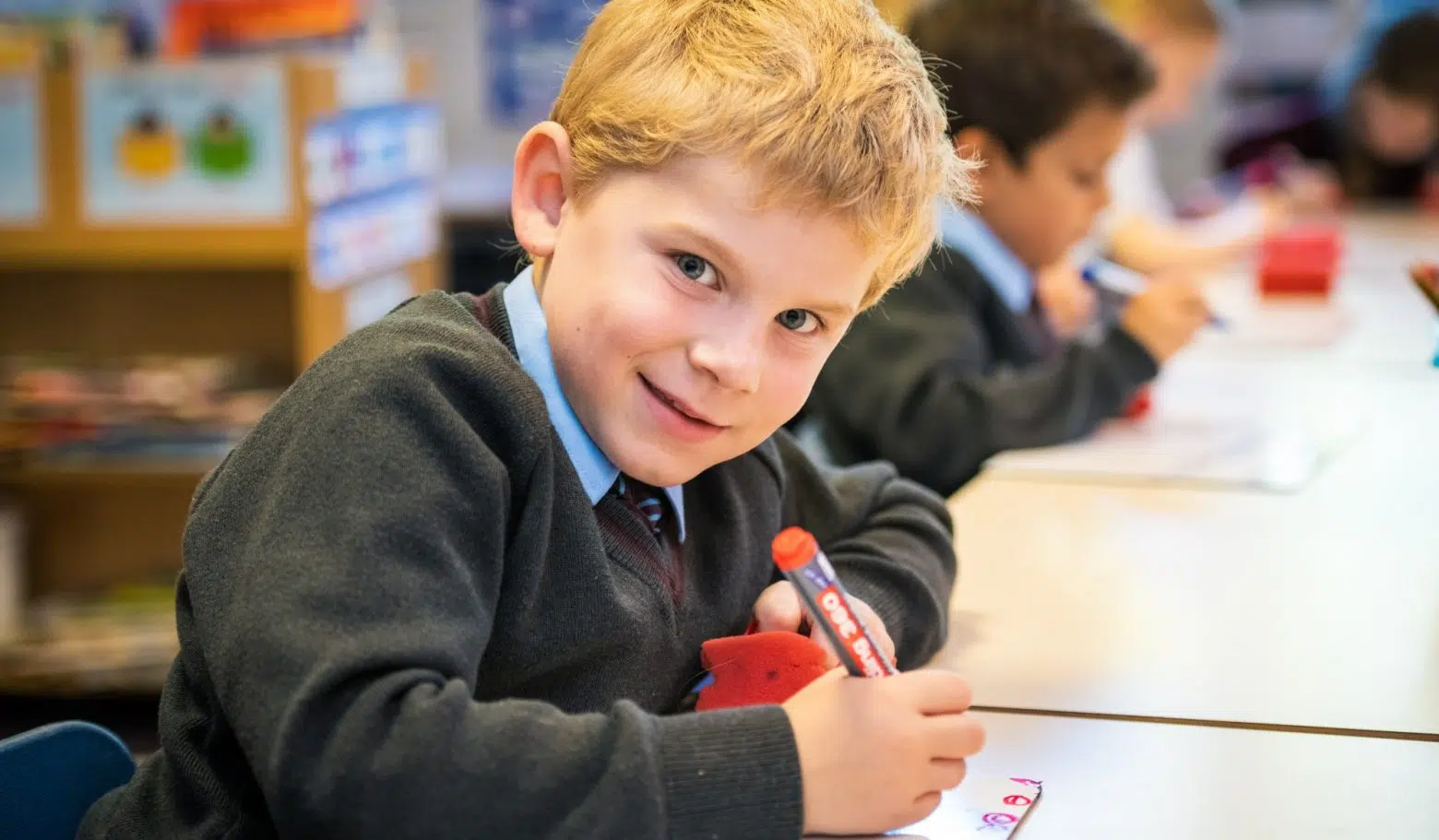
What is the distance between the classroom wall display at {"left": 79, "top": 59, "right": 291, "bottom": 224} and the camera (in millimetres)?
2250

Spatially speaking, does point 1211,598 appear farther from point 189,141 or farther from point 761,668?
point 189,141

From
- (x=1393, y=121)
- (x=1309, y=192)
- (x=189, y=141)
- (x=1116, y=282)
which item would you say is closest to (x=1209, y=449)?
(x=1116, y=282)

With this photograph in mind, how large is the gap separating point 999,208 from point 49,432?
1.42m

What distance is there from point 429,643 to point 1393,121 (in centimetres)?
375

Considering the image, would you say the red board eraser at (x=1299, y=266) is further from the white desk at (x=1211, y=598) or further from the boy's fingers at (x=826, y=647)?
the boy's fingers at (x=826, y=647)

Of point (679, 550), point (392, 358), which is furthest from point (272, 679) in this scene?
point (679, 550)

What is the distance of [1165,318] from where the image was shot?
1.67 meters

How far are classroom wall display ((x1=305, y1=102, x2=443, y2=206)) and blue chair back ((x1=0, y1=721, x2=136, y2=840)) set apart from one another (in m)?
1.51

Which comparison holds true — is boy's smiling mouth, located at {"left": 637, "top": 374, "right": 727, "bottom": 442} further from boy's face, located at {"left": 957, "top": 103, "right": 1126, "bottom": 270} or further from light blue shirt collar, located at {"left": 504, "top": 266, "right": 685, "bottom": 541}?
boy's face, located at {"left": 957, "top": 103, "right": 1126, "bottom": 270}

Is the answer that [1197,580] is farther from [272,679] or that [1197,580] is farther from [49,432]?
[49,432]

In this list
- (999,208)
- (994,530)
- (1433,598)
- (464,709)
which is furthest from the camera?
(999,208)

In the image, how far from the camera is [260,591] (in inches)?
25.8

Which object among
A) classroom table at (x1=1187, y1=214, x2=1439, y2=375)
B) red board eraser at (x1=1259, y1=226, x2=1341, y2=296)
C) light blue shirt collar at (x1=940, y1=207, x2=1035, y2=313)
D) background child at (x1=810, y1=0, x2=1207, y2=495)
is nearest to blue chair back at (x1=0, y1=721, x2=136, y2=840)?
background child at (x1=810, y1=0, x2=1207, y2=495)

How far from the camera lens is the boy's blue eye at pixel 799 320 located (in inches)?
31.5
